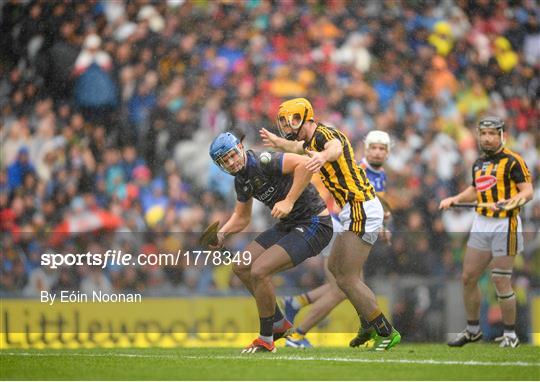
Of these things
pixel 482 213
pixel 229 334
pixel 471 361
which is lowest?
pixel 229 334

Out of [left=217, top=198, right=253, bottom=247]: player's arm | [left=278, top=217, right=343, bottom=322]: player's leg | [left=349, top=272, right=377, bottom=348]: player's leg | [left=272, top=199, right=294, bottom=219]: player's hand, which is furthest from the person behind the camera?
[left=278, top=217, right=343, bottom=322]: player's leg

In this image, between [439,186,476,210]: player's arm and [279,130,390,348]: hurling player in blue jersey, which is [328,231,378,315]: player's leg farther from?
[439,186,476,210]: player's arm

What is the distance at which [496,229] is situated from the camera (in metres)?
10.0

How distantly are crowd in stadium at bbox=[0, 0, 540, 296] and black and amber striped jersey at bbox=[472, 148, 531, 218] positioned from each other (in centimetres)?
281

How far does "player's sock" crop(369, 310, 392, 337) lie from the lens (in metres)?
8.61

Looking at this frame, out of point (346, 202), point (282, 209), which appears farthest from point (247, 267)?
point (346, 202)

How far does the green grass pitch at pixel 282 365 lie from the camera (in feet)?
22.6

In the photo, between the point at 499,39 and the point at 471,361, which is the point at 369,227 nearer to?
the point at 471,361

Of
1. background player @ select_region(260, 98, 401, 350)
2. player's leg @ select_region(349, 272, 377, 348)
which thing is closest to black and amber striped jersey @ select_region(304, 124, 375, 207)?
background player @ select_region(260, 98, 401, 350)

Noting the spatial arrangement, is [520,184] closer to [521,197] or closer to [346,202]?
[521,197]

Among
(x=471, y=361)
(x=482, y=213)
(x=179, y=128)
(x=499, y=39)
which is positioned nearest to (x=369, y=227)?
(x=471, y=361)

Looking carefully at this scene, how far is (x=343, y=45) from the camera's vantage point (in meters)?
16.4

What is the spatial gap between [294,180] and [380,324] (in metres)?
1.38

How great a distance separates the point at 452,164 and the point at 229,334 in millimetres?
4563
